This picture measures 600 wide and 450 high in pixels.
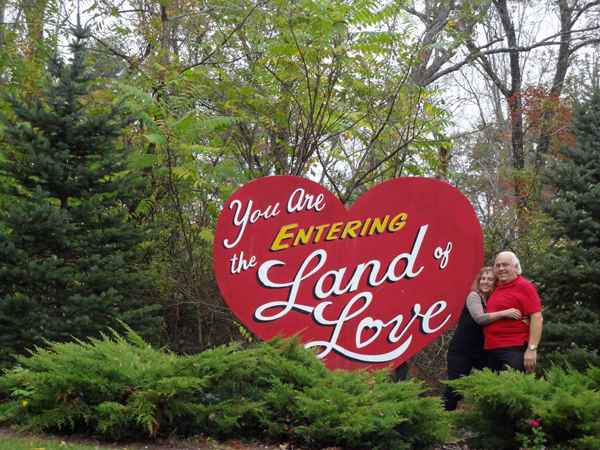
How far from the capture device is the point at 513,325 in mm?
5062

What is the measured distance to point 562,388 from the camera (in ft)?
13.8

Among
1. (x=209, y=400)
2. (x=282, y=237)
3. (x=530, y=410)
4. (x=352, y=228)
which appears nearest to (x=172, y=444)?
(x=209, y=400)

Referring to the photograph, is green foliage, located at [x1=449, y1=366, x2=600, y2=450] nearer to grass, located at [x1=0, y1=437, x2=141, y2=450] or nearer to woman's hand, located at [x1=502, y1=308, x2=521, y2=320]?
woman's hand, located at [x1=502, y1=308, x2=521, y2=320]

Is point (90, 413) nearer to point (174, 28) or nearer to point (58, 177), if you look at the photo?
point (58, 177)

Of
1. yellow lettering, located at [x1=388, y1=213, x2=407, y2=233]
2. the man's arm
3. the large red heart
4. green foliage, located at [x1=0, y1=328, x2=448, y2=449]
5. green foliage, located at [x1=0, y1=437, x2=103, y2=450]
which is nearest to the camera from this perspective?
green foliage, located at [x1=0, y1=437, x2=103, y2=450]

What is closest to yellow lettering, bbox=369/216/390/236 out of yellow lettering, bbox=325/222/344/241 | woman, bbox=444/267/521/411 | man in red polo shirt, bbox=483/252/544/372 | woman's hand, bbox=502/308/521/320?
yellow lettering, bbox=325/222/344/241

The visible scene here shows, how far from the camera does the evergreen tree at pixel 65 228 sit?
5.79m

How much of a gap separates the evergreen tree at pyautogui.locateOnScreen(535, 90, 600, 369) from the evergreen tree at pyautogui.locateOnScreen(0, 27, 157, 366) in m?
4.54

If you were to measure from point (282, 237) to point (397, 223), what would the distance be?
128cm

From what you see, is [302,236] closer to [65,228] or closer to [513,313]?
[513,313]

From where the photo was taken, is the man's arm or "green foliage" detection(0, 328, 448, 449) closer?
"green foliage" detection(0, 328, 448, 449)

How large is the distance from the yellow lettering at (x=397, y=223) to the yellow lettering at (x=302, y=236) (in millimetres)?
859

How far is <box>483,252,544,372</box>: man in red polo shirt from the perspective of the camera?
495 cm

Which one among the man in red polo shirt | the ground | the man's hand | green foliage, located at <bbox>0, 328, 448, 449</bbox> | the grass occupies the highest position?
the man in red polo shirt
